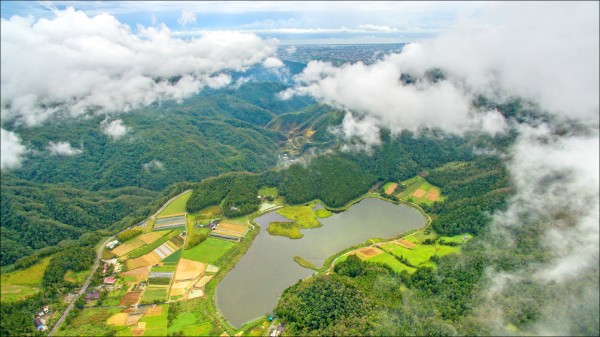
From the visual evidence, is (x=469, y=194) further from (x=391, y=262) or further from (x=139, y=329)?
(x=139, y=329)

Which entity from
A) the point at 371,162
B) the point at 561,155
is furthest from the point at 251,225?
the point at 561,155

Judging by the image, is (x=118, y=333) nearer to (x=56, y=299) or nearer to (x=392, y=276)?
(x=56, y=299)

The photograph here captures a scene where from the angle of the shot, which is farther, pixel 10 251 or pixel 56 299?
pixel 10 251

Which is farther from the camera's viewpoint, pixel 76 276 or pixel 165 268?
pixel 165 268

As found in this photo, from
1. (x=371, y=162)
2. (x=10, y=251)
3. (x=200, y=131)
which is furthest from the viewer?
(x=200, y=131)

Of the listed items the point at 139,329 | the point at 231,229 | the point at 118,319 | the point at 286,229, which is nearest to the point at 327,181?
the point at 286,229
